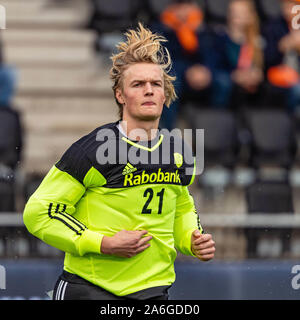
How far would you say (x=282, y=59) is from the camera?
8.64m

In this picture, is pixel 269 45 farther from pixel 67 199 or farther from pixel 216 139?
pixel 67 199

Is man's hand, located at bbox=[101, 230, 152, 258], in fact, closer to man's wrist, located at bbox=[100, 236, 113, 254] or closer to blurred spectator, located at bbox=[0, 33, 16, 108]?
man's wrist, located at bbox=[100, 236, 113, 254]

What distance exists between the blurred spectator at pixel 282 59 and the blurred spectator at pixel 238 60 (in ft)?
0.50

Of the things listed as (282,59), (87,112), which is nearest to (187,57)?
(282,59)

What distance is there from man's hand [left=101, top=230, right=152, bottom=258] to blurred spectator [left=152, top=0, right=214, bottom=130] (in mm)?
4361

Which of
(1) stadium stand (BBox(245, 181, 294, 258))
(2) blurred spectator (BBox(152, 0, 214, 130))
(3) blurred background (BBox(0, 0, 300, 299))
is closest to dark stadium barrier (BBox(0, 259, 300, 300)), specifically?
(3) blurred background (BBox(0, 0, 300, 299))

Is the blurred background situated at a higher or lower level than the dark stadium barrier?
higher

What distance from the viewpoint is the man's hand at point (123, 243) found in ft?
11.6

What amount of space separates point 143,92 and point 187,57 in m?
4.61

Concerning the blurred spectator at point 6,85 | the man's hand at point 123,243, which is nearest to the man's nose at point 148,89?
the man's hand at point 123,243

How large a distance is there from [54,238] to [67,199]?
174mm

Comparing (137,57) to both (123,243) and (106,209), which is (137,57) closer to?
(106,209)

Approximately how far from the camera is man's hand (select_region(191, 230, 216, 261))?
3707 mm
